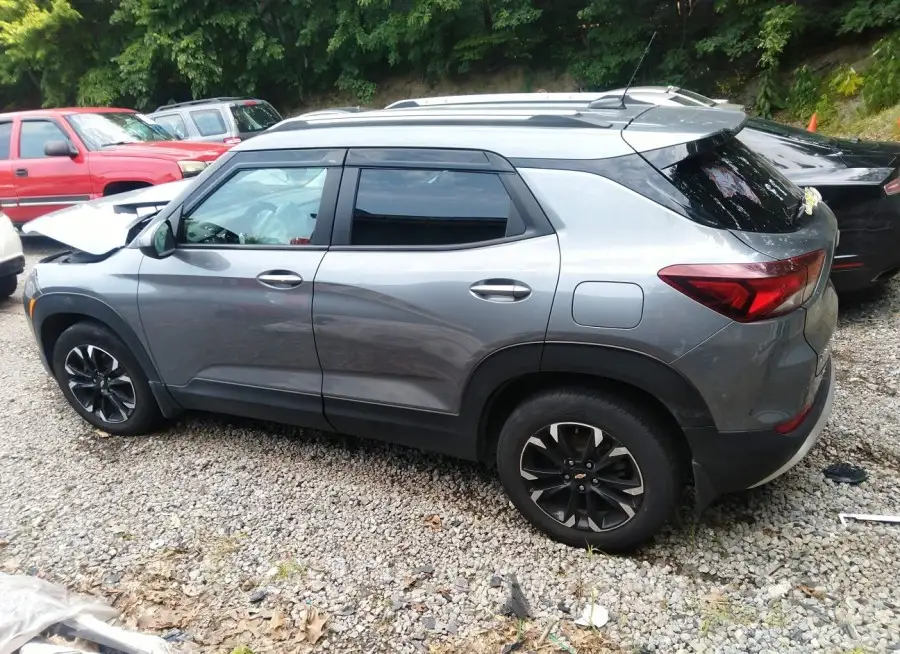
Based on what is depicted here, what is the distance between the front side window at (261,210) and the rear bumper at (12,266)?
4.31 meters

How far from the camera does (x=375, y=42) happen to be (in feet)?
52.5

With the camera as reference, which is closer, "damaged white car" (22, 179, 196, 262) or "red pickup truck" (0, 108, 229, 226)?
"damaged white car" (22, 179, 196, 262)

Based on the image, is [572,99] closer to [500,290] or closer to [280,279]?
[500,290]

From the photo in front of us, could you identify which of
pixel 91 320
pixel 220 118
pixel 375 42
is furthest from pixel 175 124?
pixel 91 320

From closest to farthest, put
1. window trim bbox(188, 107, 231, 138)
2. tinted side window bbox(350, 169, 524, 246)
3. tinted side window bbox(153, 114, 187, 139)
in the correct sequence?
tinted side window bbox(350, 169, 524, 246) < window trim bbox(188, 107, 231, 138) < tinted side window bbox(153, 114, 187, 139)

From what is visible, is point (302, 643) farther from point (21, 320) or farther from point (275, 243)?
point (21, 320)

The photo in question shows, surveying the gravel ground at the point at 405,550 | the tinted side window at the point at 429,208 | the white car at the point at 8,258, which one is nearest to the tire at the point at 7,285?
the white car at the point at 8,258

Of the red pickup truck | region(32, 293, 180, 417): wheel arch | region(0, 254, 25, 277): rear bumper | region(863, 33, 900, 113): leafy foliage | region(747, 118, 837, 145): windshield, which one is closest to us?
region(32, 293, 180, 417): wheel arch

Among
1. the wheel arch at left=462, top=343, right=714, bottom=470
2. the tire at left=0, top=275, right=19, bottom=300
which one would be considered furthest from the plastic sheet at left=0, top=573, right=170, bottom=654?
the tire at left=0, top=275, right=19, bottom=300

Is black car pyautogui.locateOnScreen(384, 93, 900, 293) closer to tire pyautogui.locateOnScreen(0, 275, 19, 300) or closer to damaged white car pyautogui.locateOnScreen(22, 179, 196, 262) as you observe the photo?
damaged white car pyautogui.locateOnScreen(22, 179, 196, 262)

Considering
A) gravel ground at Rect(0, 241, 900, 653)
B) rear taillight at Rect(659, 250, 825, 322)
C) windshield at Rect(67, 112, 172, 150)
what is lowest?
gravel ground at Rect(0, 241, 900, 653)

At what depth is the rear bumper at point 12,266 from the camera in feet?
21.0

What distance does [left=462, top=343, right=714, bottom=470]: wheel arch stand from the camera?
235 cm

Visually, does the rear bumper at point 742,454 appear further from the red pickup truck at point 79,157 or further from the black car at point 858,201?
the red pickup truck at point 79,157
